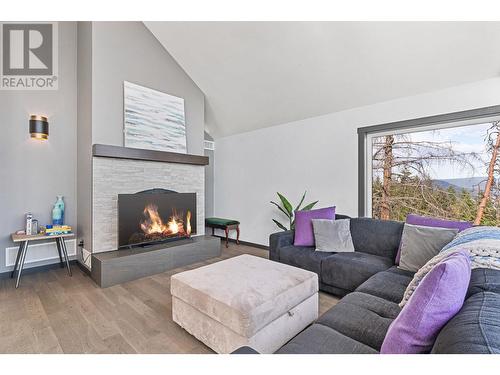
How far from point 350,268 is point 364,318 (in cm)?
99

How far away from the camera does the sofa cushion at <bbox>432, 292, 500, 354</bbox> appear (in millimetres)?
595

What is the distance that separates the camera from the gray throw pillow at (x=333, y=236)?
2.69m

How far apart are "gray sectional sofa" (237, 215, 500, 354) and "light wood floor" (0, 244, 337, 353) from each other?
400 mm

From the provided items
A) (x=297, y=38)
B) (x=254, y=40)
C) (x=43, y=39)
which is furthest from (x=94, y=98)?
(x=297, y=38)

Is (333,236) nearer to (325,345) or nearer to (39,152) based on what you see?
(325,345)

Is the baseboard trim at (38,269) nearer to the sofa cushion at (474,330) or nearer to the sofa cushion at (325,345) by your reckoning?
the sofa cushion at (325,345)

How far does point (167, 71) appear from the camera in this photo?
370cm

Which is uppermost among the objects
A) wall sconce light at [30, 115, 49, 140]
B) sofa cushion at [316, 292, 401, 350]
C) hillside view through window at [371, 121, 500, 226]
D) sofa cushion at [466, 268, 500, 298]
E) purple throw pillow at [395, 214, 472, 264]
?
wall sconce light at [30, 115, 49, 140]

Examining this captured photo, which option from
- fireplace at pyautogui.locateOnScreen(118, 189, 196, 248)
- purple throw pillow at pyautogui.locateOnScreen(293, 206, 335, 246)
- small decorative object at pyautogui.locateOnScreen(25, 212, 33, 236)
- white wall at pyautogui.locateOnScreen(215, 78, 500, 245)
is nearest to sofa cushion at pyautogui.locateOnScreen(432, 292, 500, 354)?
purple throw pillow at pyautogui.locateOnScreen(293, 206, 335, 246)

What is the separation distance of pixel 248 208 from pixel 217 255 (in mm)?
1180

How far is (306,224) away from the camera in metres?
2.96

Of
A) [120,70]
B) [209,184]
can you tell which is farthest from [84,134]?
[209,184]

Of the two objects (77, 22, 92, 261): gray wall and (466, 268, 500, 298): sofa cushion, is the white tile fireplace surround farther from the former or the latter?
(466, 268, 500, 298): sofa cushion

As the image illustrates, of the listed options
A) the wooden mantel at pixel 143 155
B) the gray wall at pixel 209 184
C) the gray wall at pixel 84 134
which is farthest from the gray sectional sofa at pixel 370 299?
the gray wall at pixel 209 184
